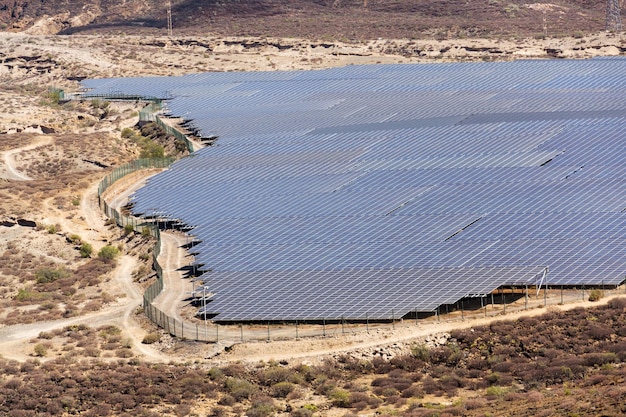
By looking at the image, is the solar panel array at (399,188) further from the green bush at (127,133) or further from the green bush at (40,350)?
the green bush at (40,350)

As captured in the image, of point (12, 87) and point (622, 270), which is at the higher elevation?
point (622, 270)

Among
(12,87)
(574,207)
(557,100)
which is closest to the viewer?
(574,207)

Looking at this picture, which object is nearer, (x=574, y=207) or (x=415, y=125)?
(x=574, y=207)

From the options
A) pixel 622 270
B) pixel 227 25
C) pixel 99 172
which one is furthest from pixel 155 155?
pixel 227 25

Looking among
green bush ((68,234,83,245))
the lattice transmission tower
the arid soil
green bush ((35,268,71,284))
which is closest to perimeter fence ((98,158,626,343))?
the arid soil

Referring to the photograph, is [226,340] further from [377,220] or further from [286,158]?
[286,158]

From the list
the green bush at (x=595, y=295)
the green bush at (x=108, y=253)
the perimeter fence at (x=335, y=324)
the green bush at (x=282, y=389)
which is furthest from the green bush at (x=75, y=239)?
the green bush at (x=595, y=295)

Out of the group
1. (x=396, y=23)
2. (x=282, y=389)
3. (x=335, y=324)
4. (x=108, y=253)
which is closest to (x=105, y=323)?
(x=335, y=324)
